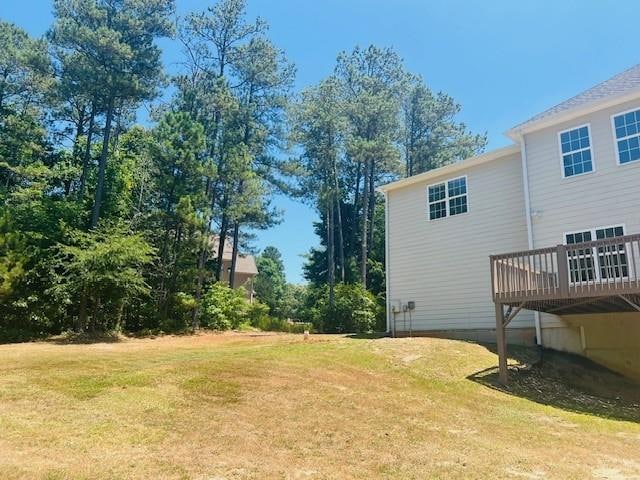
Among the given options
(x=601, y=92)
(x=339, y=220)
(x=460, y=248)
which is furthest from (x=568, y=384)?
(x=339, y=220)

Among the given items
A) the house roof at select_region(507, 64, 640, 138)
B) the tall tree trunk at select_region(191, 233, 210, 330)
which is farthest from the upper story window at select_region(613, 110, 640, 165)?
the tall tree trunk at select_region(191, 233, 210, 330)

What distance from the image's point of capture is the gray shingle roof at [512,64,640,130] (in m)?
11.8

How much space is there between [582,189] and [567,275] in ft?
12.3

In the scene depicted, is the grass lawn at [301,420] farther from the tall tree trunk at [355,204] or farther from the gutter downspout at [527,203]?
the tall tree trunk at [355,204]

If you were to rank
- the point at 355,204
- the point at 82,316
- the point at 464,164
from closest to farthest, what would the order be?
the point at 464,164, the point at 82,316, the point at 355,204

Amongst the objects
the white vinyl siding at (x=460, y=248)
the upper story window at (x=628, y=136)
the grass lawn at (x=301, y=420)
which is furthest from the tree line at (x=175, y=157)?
the upper story window at (x=628, y=136)

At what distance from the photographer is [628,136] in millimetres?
11422

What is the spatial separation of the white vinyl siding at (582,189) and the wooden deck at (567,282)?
3.85 feet

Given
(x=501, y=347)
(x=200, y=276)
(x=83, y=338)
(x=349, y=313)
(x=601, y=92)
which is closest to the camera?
(x=501, y=347)

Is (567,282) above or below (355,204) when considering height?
below

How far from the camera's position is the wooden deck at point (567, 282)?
8945 millimetres

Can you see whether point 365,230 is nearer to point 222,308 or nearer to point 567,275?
point 222,308

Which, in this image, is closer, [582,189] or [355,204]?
[582,189]

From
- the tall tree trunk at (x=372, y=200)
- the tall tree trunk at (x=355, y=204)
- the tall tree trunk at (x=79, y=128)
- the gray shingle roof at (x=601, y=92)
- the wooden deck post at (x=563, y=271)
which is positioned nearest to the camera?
the wooden deck post at (x=563, y=271)
